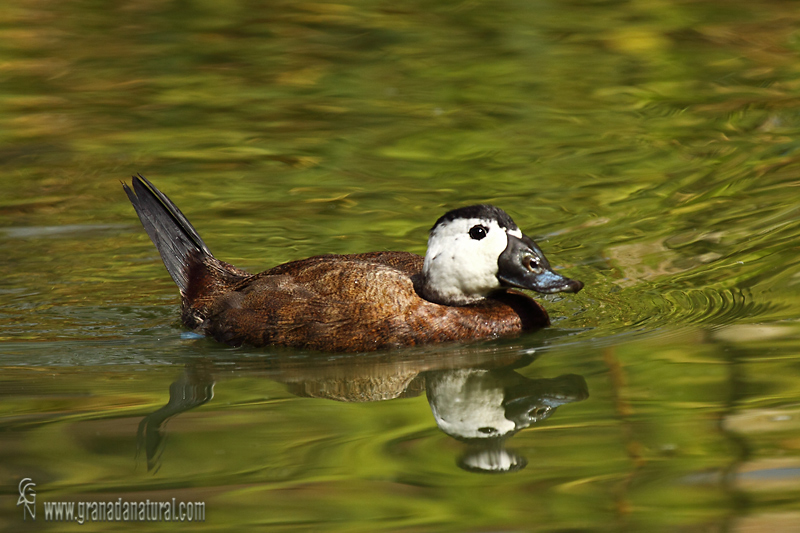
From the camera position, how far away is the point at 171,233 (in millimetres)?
7613

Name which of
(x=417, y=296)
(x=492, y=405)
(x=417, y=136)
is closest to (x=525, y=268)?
(x=417, y=296)

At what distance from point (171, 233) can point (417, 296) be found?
1.94 meters

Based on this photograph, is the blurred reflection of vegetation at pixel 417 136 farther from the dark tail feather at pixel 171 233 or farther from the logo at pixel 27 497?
the logo at pixel 27 497

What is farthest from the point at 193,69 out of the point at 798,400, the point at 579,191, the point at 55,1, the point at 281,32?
the point at 798,400

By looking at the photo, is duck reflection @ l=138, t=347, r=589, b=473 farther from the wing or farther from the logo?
the logo

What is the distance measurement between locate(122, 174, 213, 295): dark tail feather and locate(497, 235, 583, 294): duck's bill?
2.18m

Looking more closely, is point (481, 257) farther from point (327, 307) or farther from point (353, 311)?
point (327, 307)

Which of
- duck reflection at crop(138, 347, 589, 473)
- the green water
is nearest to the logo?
the green water

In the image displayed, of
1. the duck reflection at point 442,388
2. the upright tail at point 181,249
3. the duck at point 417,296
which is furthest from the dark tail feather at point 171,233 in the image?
the duck reflection at point 442,388

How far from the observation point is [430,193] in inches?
399

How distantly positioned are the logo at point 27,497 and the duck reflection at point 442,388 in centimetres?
50

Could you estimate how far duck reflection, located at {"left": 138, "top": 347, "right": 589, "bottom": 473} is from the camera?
202 inches

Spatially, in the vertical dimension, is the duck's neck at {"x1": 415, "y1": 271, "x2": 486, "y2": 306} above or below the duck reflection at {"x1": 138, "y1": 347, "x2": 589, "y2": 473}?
above

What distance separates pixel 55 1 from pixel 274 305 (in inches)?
441
